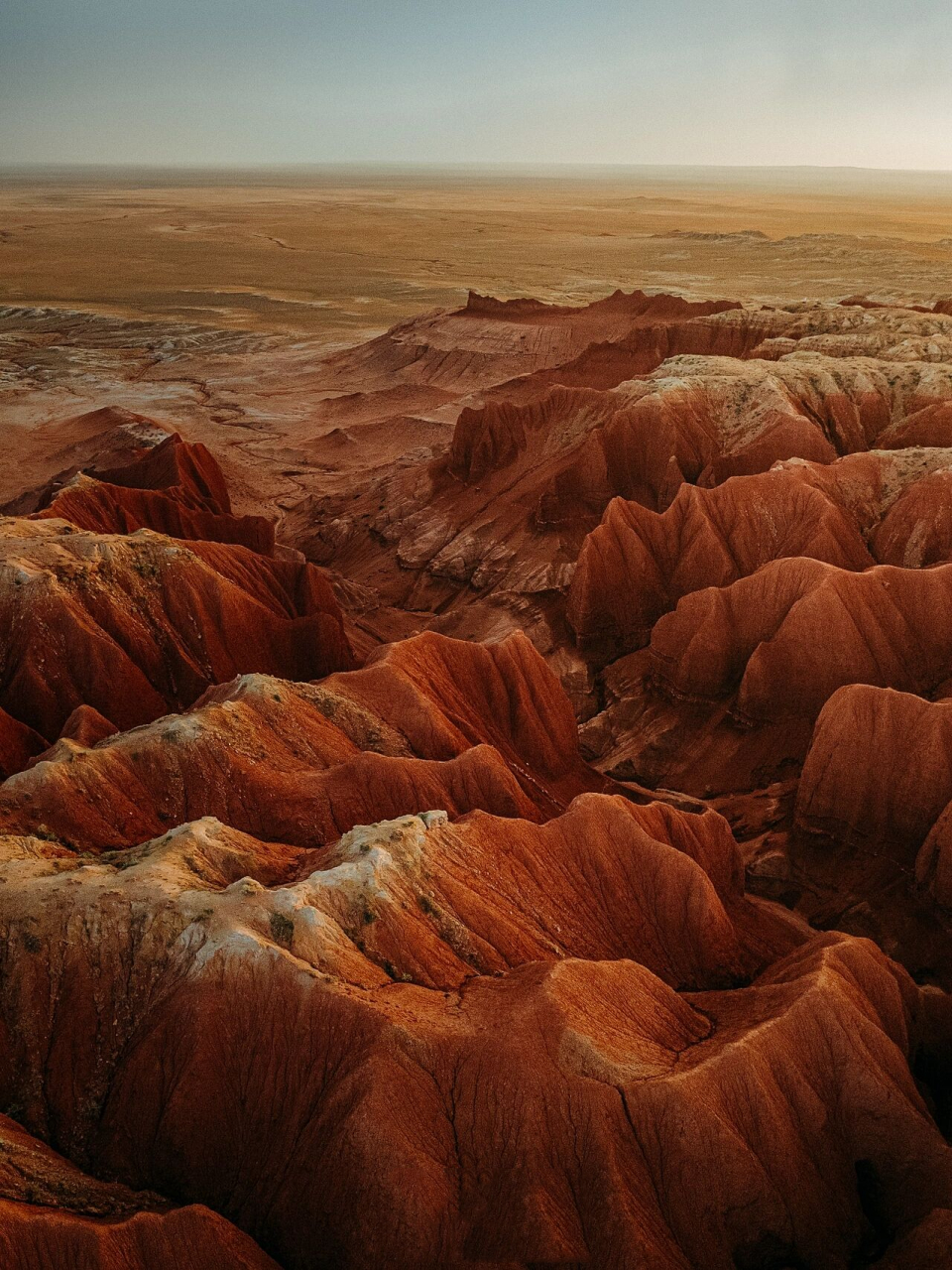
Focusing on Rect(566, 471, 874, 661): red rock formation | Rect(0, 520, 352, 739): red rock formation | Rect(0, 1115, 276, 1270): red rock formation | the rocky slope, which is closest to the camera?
Rect(0, 1115, 276, 1270): red rock formation

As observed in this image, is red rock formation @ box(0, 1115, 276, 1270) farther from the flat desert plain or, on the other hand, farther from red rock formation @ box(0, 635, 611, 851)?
the flat desert plain

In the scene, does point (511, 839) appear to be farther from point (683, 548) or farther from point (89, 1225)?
point (683, 548)

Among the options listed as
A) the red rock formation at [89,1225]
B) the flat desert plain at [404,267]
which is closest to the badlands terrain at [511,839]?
the red rock formation at [89,1225]

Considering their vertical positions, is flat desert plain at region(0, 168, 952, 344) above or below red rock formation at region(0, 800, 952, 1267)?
above

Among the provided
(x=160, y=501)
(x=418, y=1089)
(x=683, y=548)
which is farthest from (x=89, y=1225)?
(x=160, y=501)

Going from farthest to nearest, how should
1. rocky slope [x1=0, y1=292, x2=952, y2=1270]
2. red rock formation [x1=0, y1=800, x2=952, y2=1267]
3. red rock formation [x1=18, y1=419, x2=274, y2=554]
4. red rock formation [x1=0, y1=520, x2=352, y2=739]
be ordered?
1. red rock formation [x1=18, y1=419, x2=274, y2=554]
2. red rock formation [x1=0, y1=520, x2=352, y2=739]
3. rocky slope [x1=0, y1=292, x2=952, y2=1270]
4. red rock formation [x1=0, y1=800, x2=952, y2=1267]

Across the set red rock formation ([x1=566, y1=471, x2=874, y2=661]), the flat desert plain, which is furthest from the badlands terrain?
the flat desert plain
